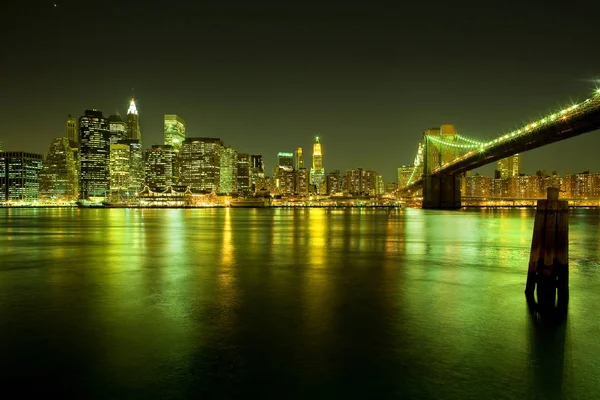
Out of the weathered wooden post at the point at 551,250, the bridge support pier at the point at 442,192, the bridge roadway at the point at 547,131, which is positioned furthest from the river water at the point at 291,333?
the bridge support pier at the point at 442,192

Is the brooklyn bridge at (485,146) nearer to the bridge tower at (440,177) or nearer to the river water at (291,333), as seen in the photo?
the bridge tower at (440,177)

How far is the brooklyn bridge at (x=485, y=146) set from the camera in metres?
49.4

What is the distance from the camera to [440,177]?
10212 cm

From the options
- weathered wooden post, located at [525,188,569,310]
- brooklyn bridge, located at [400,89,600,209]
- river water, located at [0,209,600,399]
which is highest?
brooklyn bridge, located at [400,89,600,209]

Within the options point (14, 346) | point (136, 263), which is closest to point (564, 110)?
point (136, 263)

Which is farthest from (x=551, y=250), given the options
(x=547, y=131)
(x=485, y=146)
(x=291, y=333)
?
(x=485, y=146)

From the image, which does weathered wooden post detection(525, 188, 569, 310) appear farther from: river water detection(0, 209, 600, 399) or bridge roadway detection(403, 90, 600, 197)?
bridge roadway detection(403, 90, 600, 197)

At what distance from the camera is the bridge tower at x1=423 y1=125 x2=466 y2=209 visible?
102750 mm

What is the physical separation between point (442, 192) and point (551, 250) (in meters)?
94.2

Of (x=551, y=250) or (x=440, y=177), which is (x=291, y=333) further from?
(x=440, y=177)

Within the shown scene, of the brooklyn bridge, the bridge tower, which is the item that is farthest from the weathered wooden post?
the bridge tower

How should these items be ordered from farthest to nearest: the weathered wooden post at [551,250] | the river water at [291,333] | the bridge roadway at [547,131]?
the bridge roadway at [547,131] < the weathered wooden post at [551,250] < the river water at [291,333]

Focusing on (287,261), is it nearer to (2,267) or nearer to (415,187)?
(2,267)

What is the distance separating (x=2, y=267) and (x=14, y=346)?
12.6 metres
